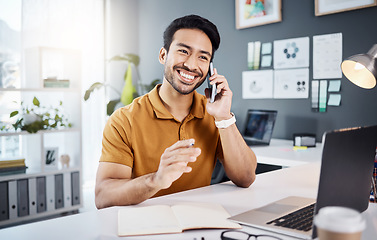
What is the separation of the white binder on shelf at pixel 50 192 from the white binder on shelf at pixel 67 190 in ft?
0.37

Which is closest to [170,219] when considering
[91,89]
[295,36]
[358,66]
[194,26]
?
[194,26]

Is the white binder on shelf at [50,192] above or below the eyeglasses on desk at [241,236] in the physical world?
below

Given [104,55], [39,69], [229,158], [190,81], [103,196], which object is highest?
[104,55]

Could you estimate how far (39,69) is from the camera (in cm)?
339

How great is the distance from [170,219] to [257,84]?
98.0 inches

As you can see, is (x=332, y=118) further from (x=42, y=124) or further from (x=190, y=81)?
(x=42, y=124)

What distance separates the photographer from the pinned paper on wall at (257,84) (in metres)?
3.28

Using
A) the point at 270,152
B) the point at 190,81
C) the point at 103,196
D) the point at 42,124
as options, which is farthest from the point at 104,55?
the point at 103,196

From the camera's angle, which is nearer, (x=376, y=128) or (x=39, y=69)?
(x=376, y=128)

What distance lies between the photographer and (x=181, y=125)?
1.68 m

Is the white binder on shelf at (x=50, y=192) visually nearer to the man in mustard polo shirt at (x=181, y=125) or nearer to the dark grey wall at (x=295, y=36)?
the dark grey wall at (x=295, y=36)

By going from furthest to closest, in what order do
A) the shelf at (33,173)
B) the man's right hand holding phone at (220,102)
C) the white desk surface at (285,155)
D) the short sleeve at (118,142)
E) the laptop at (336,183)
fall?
the shelf at (33,173) < the white desk surface at (285,155) < the man's right hand holding phone at (220,102) < the short sleeve at (118,142) < the laptop at (336,183)

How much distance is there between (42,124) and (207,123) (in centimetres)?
209

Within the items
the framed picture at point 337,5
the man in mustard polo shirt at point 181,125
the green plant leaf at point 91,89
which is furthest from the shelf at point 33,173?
the framed picture at point 337,5
